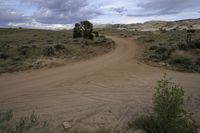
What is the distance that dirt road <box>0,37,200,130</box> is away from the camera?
913 centimetres

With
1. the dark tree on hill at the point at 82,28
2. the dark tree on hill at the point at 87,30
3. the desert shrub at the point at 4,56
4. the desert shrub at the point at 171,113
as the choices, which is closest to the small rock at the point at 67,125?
the desert shrub at the point at 171,113

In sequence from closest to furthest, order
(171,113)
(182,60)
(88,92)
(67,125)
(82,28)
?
(171,113)
(67,125)
(88,92)
(182,60)
(82,28)

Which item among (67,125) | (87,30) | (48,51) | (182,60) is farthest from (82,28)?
(67,125)

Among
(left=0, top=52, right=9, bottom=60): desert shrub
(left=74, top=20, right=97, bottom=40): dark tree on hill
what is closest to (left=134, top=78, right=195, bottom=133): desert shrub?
(left=0, top=52, right=9, bottom=60): desert shrub

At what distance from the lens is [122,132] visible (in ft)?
27.2

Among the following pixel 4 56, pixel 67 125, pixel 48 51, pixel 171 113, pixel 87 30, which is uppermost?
pixel 87 30

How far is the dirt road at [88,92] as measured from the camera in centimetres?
913

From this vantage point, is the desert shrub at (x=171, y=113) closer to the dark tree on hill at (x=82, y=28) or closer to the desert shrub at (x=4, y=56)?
the desert shrub at (x=4, y=56)

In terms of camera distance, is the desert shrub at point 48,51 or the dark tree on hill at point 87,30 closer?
the desert shrub at point 48,51

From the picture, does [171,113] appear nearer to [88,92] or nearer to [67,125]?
[67,125]

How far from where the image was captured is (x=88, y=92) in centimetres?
1136

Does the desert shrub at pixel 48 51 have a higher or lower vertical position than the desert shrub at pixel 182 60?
higher

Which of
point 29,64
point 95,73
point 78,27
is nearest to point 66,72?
point 95,73

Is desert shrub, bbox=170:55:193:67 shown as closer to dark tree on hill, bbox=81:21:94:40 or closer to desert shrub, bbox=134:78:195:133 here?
desert shrub, bbox=134:78:195:133
